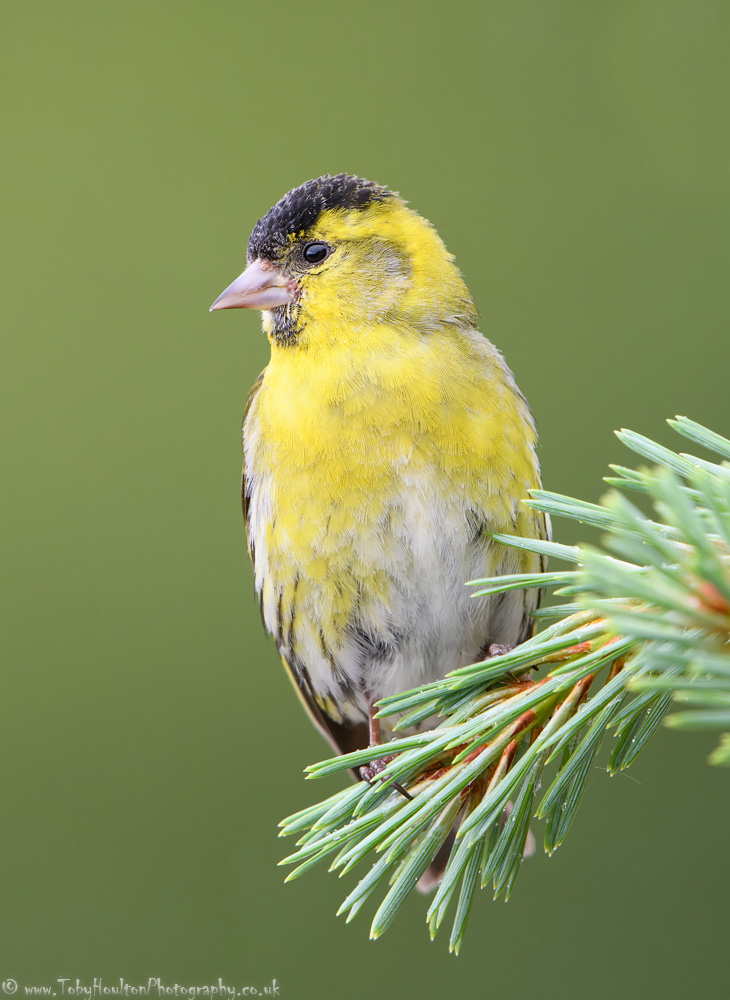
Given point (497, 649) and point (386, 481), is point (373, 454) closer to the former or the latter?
point (386, 481)

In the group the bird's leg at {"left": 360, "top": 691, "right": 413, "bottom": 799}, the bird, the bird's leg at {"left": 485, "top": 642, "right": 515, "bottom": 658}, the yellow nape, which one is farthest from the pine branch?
the yellow nape

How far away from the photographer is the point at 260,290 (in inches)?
54.1

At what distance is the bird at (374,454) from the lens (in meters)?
1.21

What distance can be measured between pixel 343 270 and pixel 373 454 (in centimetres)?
32

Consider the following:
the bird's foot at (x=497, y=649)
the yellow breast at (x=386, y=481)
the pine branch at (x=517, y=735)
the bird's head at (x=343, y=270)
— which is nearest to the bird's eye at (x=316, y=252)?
the bird's head at (x=343, y=270)

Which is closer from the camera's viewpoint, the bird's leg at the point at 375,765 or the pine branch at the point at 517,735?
the pine branch at the point at 517,735

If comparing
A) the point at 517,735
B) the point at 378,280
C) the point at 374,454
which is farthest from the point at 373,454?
the point at 517,735

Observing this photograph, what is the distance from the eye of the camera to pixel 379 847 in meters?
0.67

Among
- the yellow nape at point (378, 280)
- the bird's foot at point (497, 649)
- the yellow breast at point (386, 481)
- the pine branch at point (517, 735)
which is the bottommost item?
the pine branch at point (517, 735)

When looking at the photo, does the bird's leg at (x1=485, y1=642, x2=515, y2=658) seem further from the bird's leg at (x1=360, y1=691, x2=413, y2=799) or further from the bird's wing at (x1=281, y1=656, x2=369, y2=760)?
the bird's wing at (x1=281, y1=656, x2=369, y2=760)

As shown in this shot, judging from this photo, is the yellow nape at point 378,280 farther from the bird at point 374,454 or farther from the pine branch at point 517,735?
the pine branch at point 517,735

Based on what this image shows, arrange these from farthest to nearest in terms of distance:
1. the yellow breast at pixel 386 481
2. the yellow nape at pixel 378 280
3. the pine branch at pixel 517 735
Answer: the yellow nape at pixel 378 280 → the yellow breast at pixel 386 481 → the pine branch at pixel 517 735

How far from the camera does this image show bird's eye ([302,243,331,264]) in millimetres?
1388

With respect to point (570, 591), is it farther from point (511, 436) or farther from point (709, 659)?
point (511, 436)
